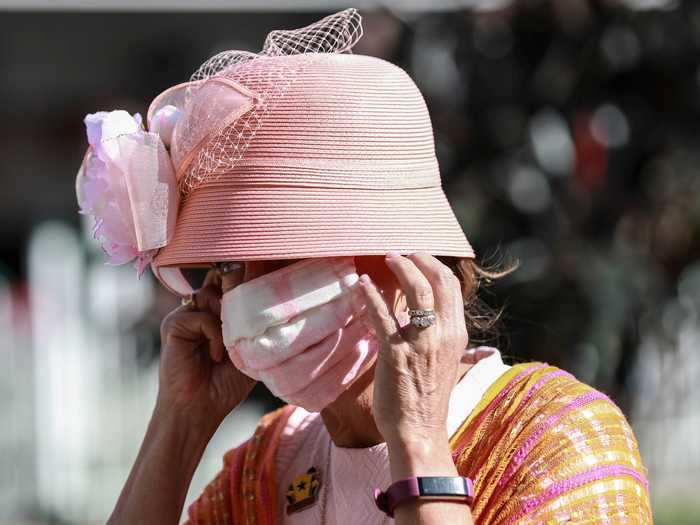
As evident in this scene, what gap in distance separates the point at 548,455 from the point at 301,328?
1.67 ft

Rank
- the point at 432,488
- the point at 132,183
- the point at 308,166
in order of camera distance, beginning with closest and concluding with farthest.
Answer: the point at 432,488, the point at 308,166, the point at 132,183

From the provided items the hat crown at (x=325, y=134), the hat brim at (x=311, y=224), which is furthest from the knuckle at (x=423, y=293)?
the hat crown at (x=325, y=134)

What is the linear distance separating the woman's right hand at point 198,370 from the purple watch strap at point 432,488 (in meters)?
0.75

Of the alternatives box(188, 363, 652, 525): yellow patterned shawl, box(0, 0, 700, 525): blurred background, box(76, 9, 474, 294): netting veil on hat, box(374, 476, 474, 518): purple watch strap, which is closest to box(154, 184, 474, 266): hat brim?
box(76, 9, 474, 294): netting veil on hat

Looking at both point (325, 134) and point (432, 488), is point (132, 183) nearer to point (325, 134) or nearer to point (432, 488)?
point (325, 134)

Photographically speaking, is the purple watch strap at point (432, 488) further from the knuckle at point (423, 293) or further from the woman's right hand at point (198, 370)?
the woman's right hand at point (198, 370)

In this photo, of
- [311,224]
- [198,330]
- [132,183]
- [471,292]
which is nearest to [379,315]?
[311,224]

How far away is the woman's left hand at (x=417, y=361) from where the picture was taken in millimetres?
1981

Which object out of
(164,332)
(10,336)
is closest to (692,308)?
(164,332)

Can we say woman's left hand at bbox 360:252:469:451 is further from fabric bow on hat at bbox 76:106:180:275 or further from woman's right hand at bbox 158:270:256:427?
woman's right hand at bbox 158:270:256:427

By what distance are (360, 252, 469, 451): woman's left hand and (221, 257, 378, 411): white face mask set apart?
4.1 inches

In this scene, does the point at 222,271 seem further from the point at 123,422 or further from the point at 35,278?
the point at 35,278

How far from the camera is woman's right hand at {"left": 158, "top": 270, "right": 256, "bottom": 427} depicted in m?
2.61

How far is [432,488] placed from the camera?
6.33ft
